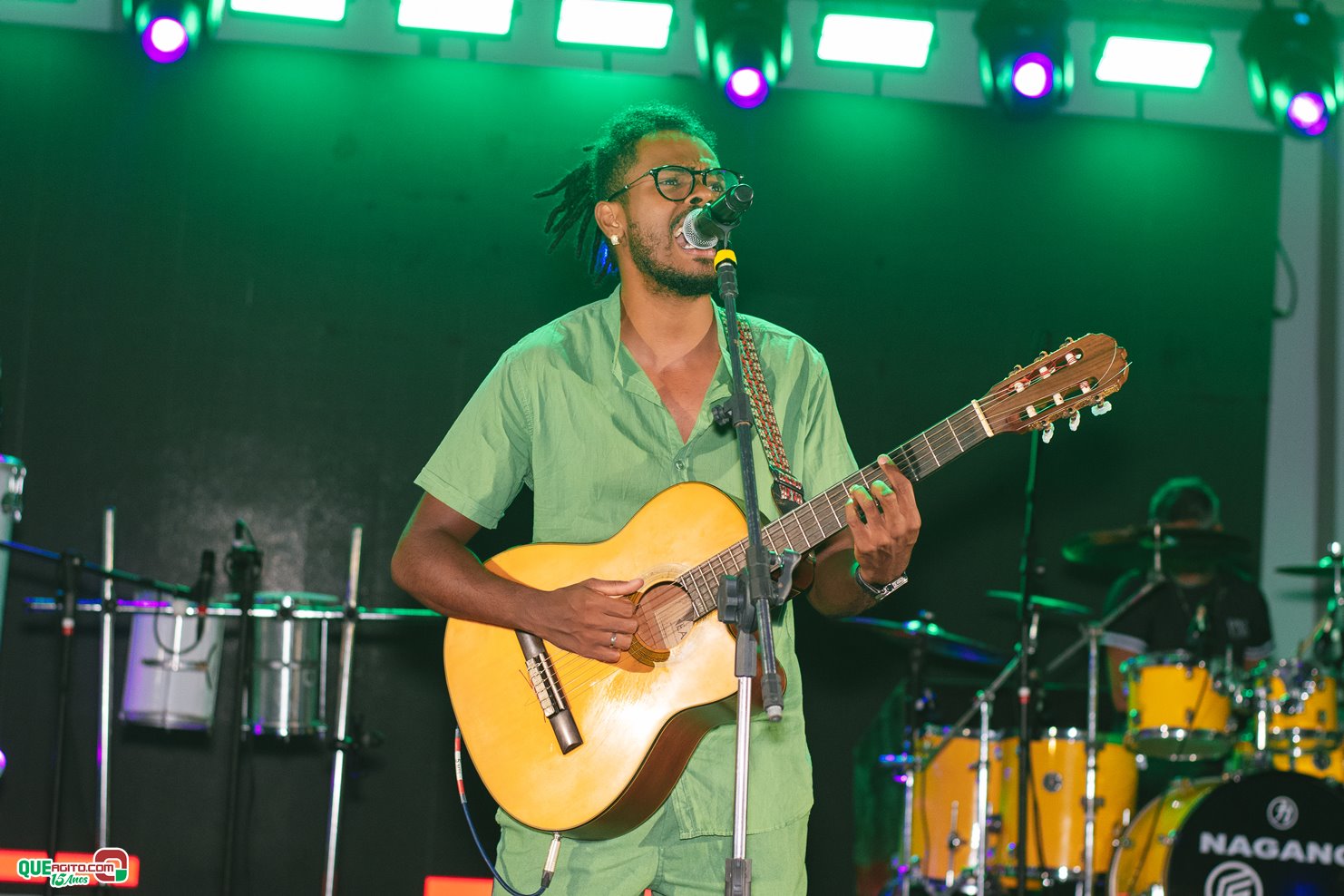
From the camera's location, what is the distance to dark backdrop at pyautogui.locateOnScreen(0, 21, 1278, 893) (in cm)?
686

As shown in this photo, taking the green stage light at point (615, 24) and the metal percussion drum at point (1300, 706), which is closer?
the metal percussion drum at point (1300, 706)

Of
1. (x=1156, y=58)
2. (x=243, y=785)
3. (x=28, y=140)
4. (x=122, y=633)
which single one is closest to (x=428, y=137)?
(x=28, y=140)

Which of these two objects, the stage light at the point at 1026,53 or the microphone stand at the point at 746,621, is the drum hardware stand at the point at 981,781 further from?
the microphone stand at the point at 746,621

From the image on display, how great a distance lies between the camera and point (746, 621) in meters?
2.49

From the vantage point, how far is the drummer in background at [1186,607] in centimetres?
674

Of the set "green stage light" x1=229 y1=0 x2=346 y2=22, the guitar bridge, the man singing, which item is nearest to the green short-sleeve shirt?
the man singing

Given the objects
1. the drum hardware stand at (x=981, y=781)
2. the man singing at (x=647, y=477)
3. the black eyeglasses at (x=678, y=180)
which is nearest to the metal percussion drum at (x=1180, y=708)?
the drum hardware stand at (x=981, y=781)

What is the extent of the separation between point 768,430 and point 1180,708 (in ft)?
12.3

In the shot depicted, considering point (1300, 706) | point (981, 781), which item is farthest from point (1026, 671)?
point (1300, 706)

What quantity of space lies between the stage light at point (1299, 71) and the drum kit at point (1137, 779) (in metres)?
2.10

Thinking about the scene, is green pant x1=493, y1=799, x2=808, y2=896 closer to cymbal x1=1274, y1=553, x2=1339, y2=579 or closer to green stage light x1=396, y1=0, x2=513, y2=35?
A: cymbal x1=1274, y1=553, x2=1339, y2=579

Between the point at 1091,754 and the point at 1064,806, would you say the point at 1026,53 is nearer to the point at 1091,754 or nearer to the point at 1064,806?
the point at 1091,754

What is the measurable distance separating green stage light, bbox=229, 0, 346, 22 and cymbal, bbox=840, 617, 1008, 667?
3854mm

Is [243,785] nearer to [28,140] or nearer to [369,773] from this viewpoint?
[369,773]
